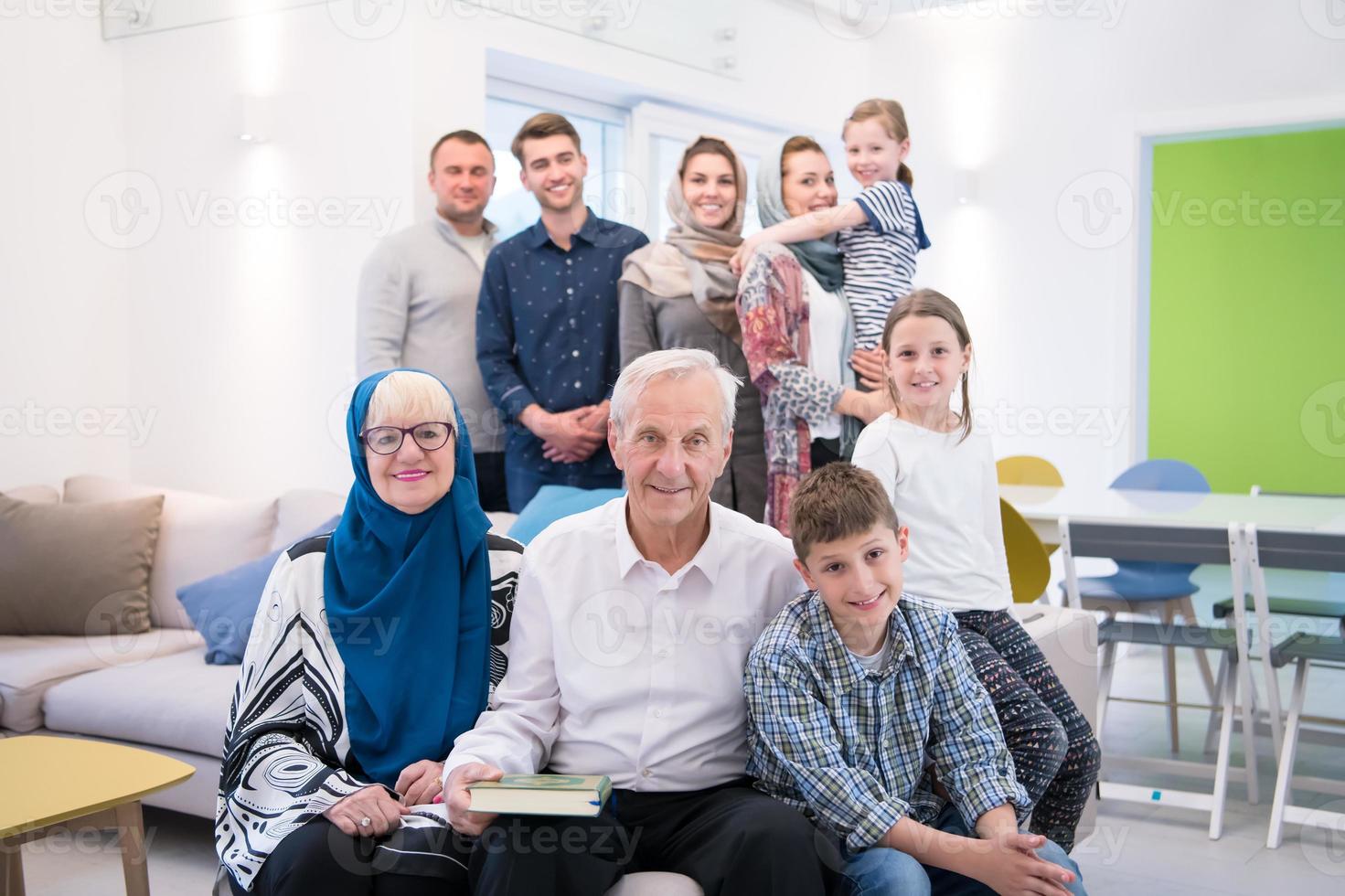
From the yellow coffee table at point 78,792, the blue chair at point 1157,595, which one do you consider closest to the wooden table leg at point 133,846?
the yellow coffee table at point 78,792

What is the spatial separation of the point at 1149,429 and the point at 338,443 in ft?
18.5

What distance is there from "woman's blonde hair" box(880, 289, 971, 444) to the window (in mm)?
2149

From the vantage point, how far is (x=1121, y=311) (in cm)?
646

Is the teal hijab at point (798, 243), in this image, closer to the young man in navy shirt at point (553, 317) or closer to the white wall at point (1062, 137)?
the young man in navy shirt at point (553, 317)

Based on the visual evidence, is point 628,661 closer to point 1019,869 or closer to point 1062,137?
point 1019,869

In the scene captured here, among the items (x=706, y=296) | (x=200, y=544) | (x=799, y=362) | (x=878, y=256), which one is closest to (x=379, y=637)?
(x=799, y=362)

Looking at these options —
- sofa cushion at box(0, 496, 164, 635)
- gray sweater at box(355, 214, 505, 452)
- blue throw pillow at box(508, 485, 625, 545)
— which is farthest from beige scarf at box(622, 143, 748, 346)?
sofa cushion at box(0, 496, 164, 635)

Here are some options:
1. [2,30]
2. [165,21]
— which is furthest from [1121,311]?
[2,30]

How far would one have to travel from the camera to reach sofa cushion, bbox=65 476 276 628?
4.32m

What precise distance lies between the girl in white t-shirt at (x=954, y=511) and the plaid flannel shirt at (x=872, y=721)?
431 mm

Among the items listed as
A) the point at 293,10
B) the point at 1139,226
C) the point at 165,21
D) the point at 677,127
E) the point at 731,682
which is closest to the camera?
the point at 731,682

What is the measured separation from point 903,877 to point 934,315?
48.2 inches

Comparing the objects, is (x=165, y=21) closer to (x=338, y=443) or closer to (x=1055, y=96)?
(x=338, y=443)

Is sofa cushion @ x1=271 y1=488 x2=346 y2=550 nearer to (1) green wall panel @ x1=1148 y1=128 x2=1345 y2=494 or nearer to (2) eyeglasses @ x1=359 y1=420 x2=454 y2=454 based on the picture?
(2) eyeglasses @ x1=359 y1=420 x2=454 y2=454
